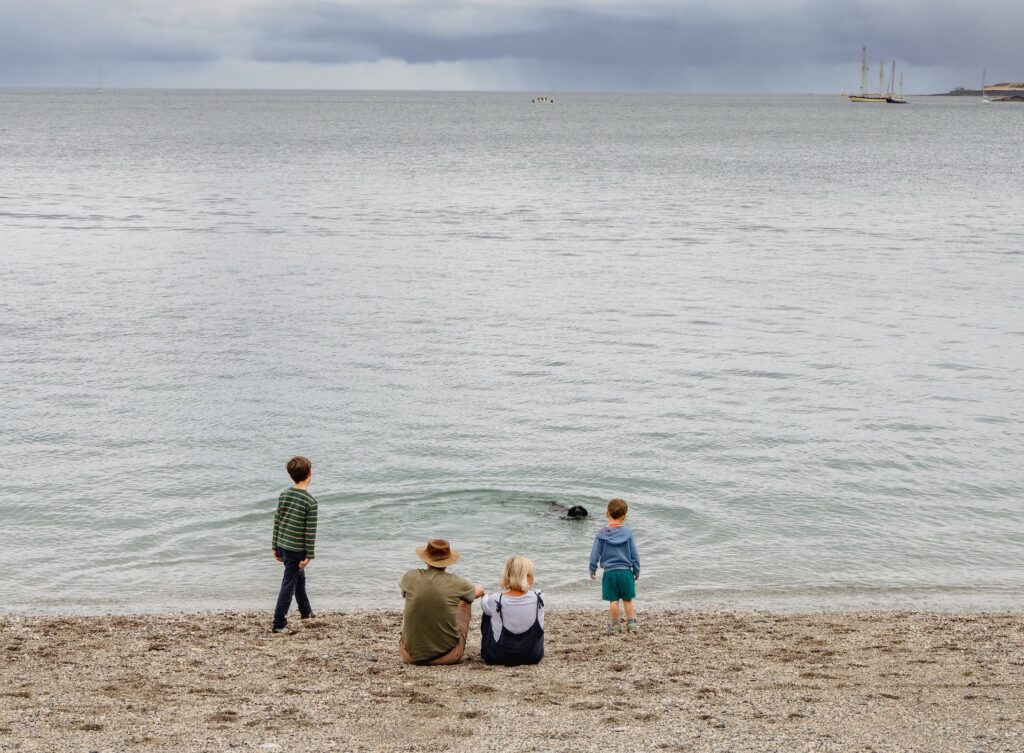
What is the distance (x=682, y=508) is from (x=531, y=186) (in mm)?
66560

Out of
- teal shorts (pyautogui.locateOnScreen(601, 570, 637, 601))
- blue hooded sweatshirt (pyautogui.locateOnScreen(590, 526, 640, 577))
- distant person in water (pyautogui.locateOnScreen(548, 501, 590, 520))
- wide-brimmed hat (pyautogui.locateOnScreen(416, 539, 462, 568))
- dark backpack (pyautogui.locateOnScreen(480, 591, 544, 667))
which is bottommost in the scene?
distant person in water (pyautogui.locateOnScreen(548, 501, 590, 520))

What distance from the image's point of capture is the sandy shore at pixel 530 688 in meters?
9.02

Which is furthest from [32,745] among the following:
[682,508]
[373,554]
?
[682,508]

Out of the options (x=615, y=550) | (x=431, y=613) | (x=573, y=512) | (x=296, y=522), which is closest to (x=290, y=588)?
(x=296, y=522)

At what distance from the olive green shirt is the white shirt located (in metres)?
0.29

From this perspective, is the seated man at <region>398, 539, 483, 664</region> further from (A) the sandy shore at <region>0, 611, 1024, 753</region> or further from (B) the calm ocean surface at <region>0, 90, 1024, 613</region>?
(B) the calm ocean surface at <region>0, 90, 1024, 613</region>

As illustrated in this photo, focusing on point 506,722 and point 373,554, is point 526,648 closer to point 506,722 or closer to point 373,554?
point 506,722

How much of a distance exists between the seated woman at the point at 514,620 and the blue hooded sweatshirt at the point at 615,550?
123 centimetres

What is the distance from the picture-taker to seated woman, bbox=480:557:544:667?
35.8 feet

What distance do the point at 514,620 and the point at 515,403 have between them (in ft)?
46.2

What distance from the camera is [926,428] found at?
23.1 metres

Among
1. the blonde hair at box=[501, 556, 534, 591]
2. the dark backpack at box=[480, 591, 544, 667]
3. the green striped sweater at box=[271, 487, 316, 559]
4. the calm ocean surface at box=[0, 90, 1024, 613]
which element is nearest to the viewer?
the blonde hair at box=[501, 556, 534, 591]

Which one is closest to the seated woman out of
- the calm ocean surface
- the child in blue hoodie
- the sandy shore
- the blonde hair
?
the blonde hair

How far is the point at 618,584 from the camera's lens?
12.3m
